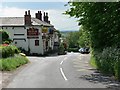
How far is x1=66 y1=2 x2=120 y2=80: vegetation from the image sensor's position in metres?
22.6

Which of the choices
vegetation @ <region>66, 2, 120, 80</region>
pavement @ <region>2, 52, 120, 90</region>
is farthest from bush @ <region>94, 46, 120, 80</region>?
pavement @ <region>2, 52, 120, 90</region>

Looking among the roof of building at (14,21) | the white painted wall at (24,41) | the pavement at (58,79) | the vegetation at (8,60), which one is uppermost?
the roof of building at (14,21)

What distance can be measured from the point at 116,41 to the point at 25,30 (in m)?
46.0

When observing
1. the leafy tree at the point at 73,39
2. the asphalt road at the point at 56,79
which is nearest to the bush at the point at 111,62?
the asphalt road at the point at 56,79

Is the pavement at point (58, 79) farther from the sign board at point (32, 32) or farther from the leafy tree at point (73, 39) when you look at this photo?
the leafy tree at point (73, 39)

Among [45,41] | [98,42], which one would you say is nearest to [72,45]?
[45,41]

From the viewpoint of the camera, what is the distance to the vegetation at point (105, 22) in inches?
888

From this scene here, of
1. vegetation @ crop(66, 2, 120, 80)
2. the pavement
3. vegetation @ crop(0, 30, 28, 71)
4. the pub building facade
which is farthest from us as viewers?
the pub building facade

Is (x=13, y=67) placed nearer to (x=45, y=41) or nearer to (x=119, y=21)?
(x=119, y=21)

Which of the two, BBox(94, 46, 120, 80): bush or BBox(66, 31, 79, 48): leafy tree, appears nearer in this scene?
BBox(94, 46, 120, 80): bush

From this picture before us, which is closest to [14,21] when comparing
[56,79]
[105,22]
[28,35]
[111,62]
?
[28,35]

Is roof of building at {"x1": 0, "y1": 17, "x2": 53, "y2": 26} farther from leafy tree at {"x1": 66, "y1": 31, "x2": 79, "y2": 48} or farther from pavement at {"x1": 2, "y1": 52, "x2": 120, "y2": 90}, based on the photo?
leafy tree at {"x1": 66, "y1": 31, "x2": 79, "y2": 48}

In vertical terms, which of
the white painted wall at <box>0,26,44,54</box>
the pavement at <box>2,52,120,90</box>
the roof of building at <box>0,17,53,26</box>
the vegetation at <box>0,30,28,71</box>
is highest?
the roof of building at <box>0,17,53,26</box>

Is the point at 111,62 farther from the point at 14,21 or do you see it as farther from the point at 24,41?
the point at 14,21
